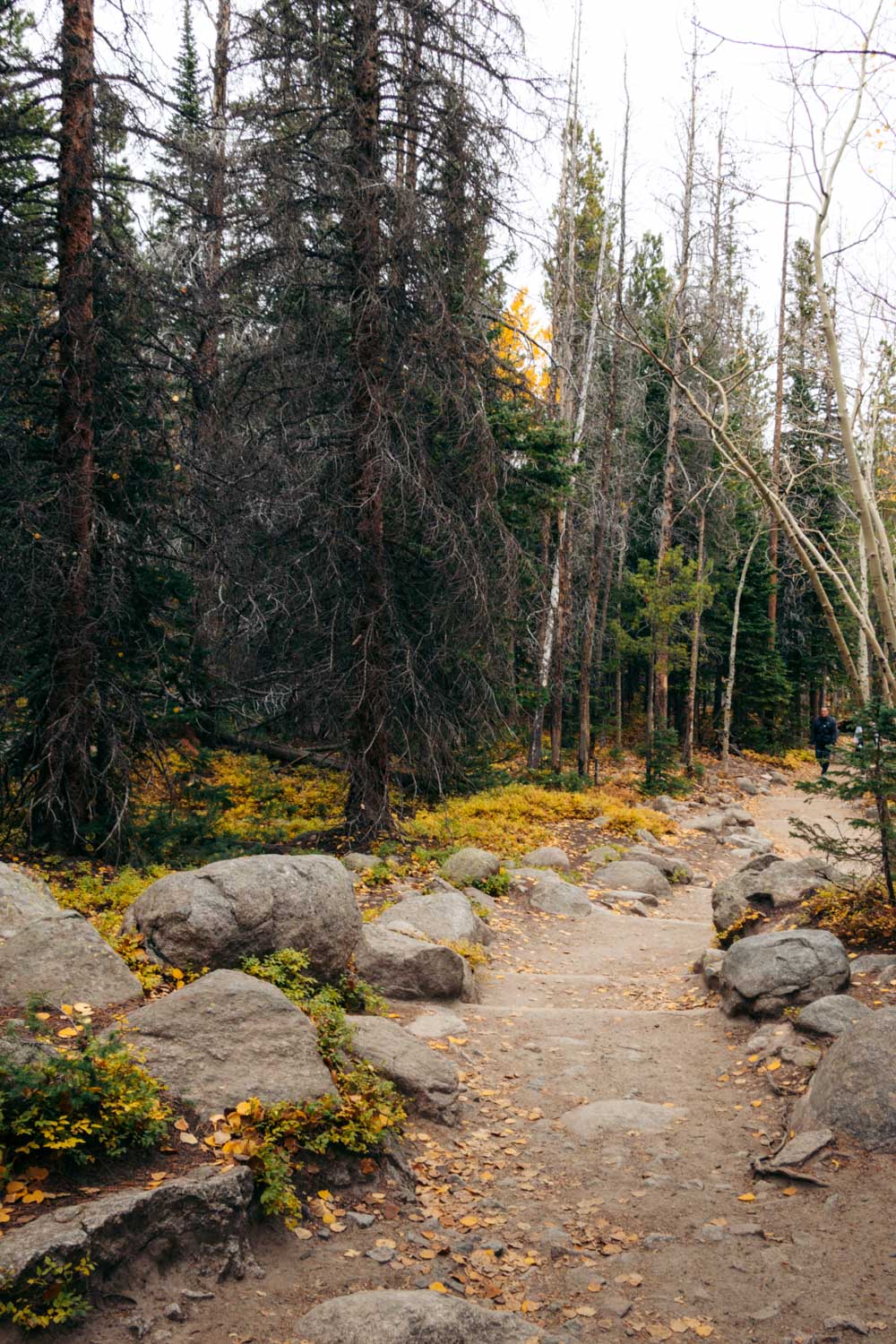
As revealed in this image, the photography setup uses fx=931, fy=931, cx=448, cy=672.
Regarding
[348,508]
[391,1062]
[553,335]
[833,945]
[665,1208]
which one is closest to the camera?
[665,1208]

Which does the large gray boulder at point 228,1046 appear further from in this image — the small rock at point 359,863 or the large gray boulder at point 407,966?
the small rock at point 359,863

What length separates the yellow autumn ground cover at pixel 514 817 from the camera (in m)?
12.5

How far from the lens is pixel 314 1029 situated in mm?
5117

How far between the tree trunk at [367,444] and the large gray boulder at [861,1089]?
265 inches

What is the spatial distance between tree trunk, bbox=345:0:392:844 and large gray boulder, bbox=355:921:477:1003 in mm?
3863

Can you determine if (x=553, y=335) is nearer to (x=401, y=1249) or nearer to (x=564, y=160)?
(x=564, y=160)

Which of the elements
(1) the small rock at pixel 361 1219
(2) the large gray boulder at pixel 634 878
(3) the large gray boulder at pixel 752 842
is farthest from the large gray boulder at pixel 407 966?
(3) the large gray boulder at pixel 752 842

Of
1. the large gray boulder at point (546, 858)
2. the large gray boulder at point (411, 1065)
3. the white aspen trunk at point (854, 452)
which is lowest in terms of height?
the large gray boulder at point (546, 858)

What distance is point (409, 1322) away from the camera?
11.1 feet

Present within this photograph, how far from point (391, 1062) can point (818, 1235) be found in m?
2.41

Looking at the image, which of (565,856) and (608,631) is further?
(608,631)

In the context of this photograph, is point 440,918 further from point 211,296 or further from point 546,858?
point 211,296

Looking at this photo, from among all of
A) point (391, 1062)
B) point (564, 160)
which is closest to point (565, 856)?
point (391, 1062)

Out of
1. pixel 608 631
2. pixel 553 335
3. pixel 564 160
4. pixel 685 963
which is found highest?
pixel 564 160
